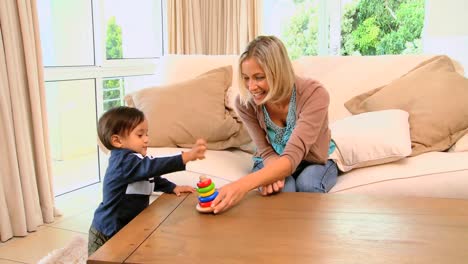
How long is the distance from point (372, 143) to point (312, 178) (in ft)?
1.16

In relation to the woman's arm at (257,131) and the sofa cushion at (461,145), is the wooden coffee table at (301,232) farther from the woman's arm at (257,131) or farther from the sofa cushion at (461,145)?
the sofa cushion at (461,145)

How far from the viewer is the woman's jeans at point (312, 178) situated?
5.53 ft

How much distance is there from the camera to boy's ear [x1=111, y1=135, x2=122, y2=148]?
1.49 m

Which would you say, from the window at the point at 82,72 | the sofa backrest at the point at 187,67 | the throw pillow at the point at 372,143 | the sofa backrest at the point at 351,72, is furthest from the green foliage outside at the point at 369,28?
the throw pillow at the point at 372,143

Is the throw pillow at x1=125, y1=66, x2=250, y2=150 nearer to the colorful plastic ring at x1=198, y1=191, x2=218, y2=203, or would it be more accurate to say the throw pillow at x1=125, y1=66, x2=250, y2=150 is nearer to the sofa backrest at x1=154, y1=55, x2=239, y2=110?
the sofa backrest at x1=154, y1=55, x2=239, y2=110

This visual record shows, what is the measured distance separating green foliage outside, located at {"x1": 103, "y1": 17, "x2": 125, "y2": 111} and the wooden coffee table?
242 centimetres

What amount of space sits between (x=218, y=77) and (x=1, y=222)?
1.38m

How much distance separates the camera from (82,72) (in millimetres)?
3217

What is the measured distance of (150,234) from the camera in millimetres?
1155

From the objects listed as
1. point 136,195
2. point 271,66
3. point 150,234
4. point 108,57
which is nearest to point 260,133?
point 271,66

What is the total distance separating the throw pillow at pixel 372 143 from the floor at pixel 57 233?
0.87 metres

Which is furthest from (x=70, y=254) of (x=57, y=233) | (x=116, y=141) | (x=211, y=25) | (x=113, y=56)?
(x=211, y=25)

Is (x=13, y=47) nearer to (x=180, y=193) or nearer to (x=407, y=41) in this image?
(x=180, y=193)

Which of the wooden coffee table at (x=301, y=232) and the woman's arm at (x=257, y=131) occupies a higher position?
the woman's arm at (x=257, y=131)
